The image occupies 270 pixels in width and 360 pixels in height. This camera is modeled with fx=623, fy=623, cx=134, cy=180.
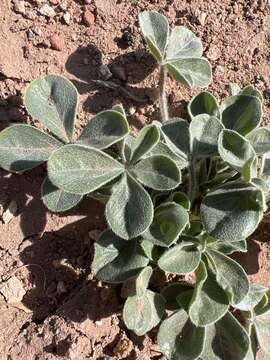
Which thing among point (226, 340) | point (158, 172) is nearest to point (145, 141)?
point (158, 172)

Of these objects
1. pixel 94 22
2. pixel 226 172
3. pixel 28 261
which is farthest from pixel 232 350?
pixel 94 22

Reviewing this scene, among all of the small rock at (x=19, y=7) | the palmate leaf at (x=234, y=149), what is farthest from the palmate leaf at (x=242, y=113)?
the small rock at (x=19, y=7)

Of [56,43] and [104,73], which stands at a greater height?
[56,43]

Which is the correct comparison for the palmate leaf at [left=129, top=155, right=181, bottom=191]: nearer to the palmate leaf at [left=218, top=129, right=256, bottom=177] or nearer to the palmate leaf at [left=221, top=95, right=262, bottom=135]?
the palmate leaf at [left=218, top=129, right=256, bottom=177]

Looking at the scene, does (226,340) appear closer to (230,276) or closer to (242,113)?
(230,276)

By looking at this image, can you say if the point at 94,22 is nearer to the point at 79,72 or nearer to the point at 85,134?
the point at 79,72

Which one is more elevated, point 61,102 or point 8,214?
point 61,102
